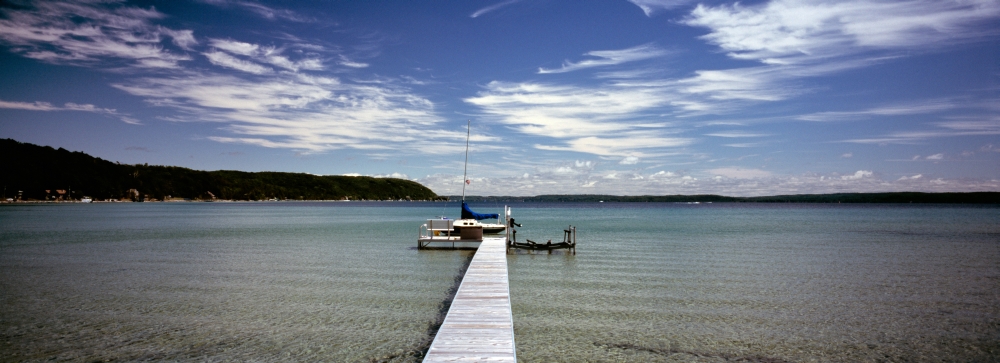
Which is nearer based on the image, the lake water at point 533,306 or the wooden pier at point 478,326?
the wooden pier at point 478,326

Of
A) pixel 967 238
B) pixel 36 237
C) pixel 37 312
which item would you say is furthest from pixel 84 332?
pixel 967 238

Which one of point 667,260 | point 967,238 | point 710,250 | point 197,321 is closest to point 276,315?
point 197,321

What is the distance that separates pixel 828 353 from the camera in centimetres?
1159

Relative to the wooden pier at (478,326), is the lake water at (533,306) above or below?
below

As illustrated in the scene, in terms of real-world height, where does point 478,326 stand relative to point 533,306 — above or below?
above

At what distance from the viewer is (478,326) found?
11516 millimetres

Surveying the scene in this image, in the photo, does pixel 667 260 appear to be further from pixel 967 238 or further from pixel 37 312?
pixel 967 238

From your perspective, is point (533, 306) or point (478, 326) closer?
point (478, 326)

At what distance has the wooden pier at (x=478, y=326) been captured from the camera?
376 inches

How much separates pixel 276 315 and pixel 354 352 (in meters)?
4.50

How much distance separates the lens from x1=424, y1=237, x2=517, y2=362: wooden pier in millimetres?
9555

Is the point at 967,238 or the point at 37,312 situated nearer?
the point at 37,312

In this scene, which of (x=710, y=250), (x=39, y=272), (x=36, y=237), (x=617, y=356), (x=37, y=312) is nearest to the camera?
(x=617, y=356)

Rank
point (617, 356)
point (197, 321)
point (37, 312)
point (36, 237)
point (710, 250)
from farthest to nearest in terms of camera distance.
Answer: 1. point (36, 237)
2. point (710, 250)
3. point (37, 312)
4. point (197, 321)
5. point (617, 356)
